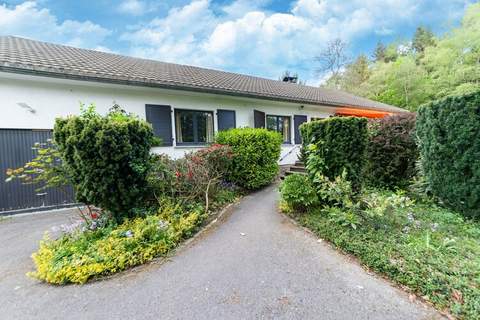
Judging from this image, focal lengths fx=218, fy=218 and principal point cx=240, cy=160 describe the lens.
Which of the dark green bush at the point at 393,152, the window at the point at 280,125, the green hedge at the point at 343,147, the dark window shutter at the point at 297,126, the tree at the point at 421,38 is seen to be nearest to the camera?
the green hedge at the point at 343,147

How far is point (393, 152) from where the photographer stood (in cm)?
605

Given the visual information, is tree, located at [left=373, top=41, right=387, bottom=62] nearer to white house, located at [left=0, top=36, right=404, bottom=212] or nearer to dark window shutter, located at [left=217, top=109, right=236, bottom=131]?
white house, located at [left=0, top=36, right=404, bottom=212]

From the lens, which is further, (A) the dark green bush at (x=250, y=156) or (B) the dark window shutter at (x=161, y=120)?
(B) the dark window shutter at (x=161, y=120)

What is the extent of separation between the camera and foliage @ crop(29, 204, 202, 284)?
9.73ft

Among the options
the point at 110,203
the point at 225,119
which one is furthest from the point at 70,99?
the point at 225,119

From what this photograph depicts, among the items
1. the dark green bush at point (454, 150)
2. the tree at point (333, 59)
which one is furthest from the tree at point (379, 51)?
the dark green bush at point (454, 150)

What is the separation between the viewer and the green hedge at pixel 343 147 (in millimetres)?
4520

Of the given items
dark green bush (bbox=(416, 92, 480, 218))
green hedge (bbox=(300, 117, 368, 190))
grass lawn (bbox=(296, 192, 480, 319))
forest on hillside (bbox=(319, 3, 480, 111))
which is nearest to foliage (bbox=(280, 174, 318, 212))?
grass lawn (bbox=(296, 192, 480, 319))

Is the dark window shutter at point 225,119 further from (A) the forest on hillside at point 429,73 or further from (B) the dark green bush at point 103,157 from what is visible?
(A) the forest on hillside at point 429,73

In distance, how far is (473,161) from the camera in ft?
12.8

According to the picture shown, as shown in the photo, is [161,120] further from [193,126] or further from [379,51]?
[379,51]

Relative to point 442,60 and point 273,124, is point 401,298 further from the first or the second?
point 442,60

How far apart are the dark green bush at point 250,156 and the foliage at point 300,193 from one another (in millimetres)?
2249

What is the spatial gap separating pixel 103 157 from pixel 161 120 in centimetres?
443
